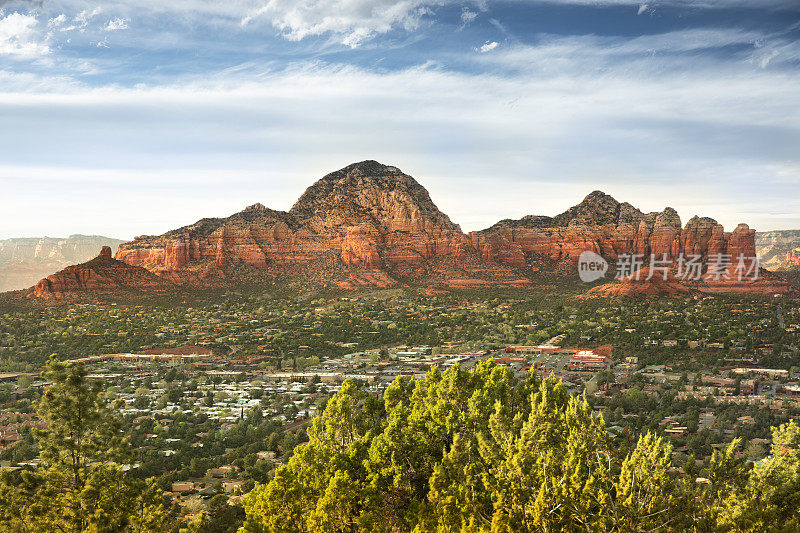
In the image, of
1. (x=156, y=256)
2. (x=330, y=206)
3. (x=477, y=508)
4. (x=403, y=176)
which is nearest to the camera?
(x=477, y=508)

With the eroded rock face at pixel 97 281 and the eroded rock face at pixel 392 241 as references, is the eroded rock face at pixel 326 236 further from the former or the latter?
the eroded rock face at pixel 97 281

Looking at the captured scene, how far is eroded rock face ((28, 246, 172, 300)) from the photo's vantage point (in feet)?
339

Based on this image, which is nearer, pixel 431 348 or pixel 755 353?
pixel 755 353

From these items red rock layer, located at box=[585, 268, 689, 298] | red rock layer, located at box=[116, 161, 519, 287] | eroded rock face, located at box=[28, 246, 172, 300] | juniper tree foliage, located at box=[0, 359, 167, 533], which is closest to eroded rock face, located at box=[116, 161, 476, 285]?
red rock layer, located at box=[116, 161, 519, 287]

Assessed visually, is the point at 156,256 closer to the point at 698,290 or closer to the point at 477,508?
the point at 698,290

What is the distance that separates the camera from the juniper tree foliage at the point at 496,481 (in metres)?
17.8

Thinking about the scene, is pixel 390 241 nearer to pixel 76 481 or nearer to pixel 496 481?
pixel 76 481

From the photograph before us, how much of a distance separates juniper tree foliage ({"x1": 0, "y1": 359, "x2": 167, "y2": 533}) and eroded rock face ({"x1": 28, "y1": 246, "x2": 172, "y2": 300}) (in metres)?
92.7

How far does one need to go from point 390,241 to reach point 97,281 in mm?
69974

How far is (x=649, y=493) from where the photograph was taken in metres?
18.0

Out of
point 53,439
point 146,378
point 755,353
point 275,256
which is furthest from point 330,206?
point 53,439

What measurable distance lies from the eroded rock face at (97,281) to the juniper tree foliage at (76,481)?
92.7 metres

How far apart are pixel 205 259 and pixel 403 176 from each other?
6164cm

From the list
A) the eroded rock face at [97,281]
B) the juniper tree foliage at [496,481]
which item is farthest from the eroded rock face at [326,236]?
the juniper tree foliage at [496,481]
